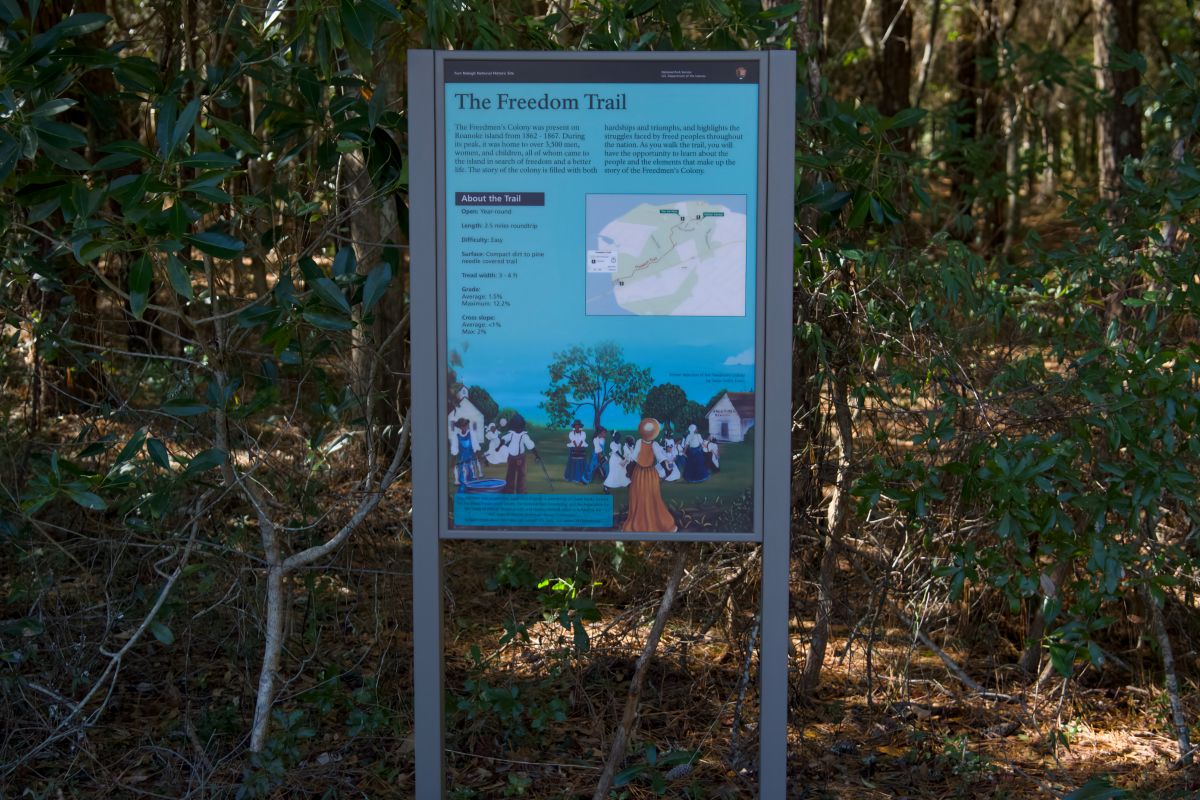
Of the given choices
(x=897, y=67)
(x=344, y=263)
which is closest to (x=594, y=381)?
(x=344, y=263)

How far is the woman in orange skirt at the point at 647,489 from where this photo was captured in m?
3.22

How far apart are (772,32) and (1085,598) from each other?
7.38ft

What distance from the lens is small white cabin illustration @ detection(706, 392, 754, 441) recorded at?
3.21 m

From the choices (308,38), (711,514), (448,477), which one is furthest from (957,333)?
(308,38)

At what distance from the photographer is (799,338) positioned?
4395 mm

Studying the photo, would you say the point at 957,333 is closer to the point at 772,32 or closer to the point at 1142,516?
the point at 1142,516

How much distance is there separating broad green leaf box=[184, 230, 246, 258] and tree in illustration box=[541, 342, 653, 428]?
101 cm

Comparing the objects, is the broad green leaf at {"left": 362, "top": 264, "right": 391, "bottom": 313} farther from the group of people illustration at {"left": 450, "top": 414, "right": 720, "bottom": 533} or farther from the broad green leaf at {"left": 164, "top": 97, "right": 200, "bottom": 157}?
the broad green leaf at {"left": 164, "top": 97, "right": 200, "bottom": 157}

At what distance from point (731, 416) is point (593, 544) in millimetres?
2128

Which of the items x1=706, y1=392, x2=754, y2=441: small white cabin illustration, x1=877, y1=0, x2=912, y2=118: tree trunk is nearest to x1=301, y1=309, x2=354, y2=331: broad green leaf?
x1=706, y1=392, x2=754, y2=441: small white cabin illustration

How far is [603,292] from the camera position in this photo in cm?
320

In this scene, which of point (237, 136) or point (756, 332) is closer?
point (756, 332)

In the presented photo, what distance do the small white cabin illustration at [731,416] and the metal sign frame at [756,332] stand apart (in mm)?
39

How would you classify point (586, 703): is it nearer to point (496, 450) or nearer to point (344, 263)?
point (496, 450)
